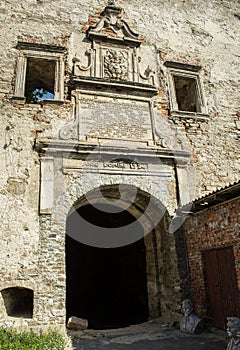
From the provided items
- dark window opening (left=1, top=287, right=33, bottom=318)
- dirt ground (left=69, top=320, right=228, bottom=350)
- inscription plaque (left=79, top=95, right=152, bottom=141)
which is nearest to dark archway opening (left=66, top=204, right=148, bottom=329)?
dirt ground (left=69, top=320, right=228, bottom=350)

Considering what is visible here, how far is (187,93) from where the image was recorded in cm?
998

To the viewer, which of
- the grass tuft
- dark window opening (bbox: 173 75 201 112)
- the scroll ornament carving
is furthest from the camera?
dark window opening (bbox: 173 75 201 112)

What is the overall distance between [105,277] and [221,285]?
21.6 feet

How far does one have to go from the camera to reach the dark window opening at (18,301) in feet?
20.6

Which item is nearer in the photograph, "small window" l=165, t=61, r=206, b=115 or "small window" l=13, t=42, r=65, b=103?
"small window" l=13, t=42, r=65, b=103

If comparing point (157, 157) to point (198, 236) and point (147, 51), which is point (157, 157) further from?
point (147, 51)

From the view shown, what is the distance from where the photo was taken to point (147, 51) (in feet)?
30.5

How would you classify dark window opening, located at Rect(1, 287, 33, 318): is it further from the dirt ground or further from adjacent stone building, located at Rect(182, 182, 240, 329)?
adjacent stone building, located at Rect(182, 182, 240, 329)

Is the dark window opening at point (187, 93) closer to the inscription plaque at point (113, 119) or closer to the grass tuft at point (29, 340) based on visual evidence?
the inscription plaque at point (113, 119)

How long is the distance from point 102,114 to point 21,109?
6.29 feet

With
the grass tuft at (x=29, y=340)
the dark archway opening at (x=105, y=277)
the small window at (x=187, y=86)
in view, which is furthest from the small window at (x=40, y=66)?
the grass tuft at (x=29, y=340)

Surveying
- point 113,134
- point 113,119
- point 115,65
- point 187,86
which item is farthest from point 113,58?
point 187,86

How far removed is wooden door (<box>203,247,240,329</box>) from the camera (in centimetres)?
593

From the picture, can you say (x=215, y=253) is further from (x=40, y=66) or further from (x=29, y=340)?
(x=40, y=66)
